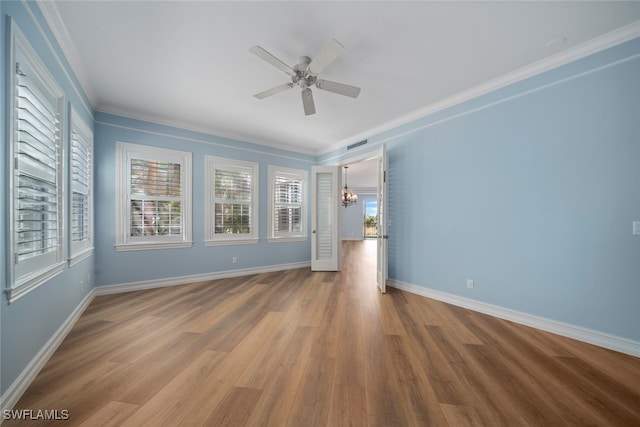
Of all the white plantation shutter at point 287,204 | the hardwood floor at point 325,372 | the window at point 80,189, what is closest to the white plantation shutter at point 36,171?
the window at point 80,189

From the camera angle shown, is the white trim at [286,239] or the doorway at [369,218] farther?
the doorway at [369,218]

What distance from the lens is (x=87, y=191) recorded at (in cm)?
318

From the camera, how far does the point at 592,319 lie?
228 centimetres

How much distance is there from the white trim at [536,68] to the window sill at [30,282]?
438 centimetres

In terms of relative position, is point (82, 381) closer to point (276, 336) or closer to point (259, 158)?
point (276, 336)

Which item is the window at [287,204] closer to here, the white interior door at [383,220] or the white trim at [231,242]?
the white trim at [231,242]

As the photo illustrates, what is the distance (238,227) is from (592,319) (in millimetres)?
4853

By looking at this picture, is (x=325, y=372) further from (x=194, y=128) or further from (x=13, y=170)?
(x=194, y=128)

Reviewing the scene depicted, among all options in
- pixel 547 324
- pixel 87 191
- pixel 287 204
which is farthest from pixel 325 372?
pixel 287 204

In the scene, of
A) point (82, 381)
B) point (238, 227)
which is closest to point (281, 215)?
point (238, 227)

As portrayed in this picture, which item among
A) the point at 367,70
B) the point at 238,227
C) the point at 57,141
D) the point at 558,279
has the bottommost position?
the point at 558,279

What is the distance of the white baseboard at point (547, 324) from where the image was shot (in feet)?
6.97

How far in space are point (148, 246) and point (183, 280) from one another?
0.78 m

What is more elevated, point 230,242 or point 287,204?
point 287,204
